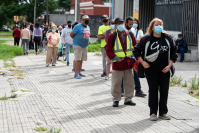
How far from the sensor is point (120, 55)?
6.68m

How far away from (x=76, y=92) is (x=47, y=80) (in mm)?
2069

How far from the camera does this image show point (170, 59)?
18.8 ft

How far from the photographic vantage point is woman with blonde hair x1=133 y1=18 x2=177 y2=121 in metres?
5.64

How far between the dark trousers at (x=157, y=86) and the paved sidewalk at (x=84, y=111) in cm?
26

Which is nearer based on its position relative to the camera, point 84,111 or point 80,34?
point 84,111

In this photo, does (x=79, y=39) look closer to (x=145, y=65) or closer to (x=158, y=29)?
(x=145, y=65)

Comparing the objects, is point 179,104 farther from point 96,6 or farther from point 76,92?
point 96,6

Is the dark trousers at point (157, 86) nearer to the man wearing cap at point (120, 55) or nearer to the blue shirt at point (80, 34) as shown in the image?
the man wearing cap at point (120, 55)

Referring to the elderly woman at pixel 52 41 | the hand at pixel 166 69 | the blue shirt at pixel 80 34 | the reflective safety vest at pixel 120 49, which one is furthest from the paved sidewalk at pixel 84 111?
the elderly woman at pixel 52 41

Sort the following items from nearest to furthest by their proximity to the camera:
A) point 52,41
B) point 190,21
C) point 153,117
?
1. point 153,117
2. point 52,41
3. point 190,21

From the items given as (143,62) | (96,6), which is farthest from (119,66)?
(96,6)

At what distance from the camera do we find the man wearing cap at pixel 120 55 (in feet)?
21.9

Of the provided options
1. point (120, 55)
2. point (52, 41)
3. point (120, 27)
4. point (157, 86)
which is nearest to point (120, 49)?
point (120, 55)

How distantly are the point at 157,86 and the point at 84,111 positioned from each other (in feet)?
4.98
